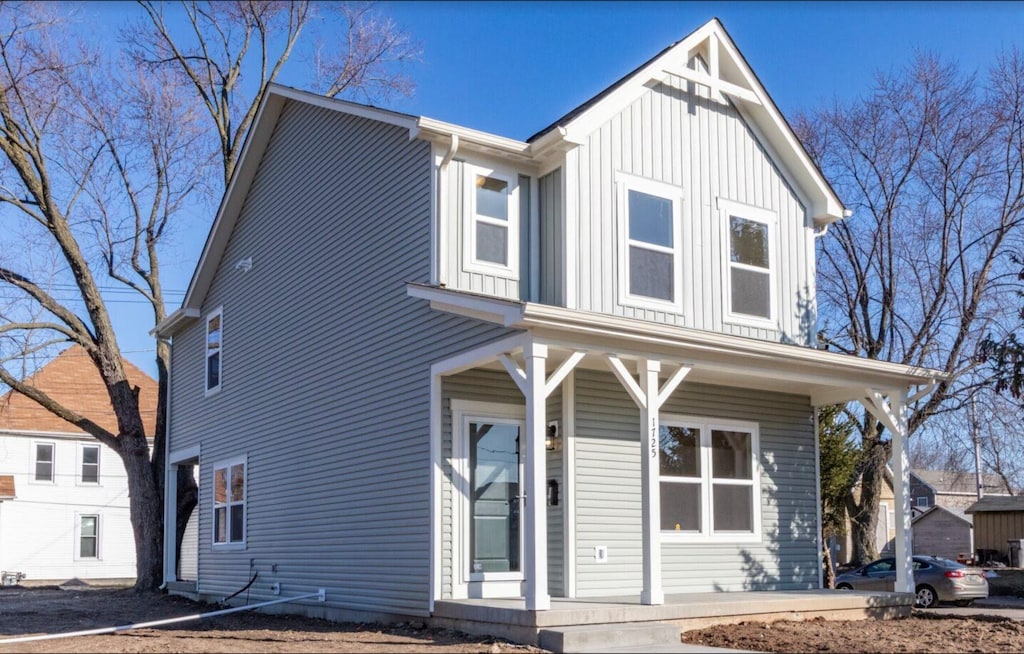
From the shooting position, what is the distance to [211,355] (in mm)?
18609

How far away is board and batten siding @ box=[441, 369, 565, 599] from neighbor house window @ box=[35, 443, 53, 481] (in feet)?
85.4

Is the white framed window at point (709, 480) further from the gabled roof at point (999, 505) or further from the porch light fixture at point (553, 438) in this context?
the gabled roof at point (999, 505)

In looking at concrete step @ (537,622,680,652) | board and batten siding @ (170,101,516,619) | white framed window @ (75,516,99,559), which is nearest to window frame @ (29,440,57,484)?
white framed window @ (75,516,99,559)

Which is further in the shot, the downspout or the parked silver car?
the parked silver car

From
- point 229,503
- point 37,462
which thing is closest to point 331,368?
point 229,503

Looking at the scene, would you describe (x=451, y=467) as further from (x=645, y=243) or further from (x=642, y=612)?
(x=645, y=243)

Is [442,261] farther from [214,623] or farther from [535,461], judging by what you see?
[214,623]

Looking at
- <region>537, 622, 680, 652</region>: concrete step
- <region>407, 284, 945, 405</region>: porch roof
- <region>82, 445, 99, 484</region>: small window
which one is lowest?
<region>537, 622, 680, 652</region>: concrete step

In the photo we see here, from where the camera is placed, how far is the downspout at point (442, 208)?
1206 centimetres

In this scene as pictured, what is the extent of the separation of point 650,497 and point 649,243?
3717mm

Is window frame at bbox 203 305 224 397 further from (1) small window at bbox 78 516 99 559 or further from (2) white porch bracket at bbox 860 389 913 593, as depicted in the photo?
(1) small window at bbox 78 516 99 559

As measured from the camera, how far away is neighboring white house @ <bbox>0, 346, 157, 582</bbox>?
33.0 m

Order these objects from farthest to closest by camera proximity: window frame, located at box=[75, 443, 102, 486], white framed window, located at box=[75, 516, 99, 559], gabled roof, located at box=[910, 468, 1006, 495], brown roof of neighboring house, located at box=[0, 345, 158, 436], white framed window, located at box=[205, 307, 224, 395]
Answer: gabled roof, located at box=[910, 468, 1006, 495] → window frame, located at box=[75, 443, 102, 486] → white framed window, located at box=[75, 516, 99, 559] → brown roof of neighboring house, located at box=[0, 345, 158, 436] → white framed window, located at box=[205, 307, 224, 395]

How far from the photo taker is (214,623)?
537 inches
